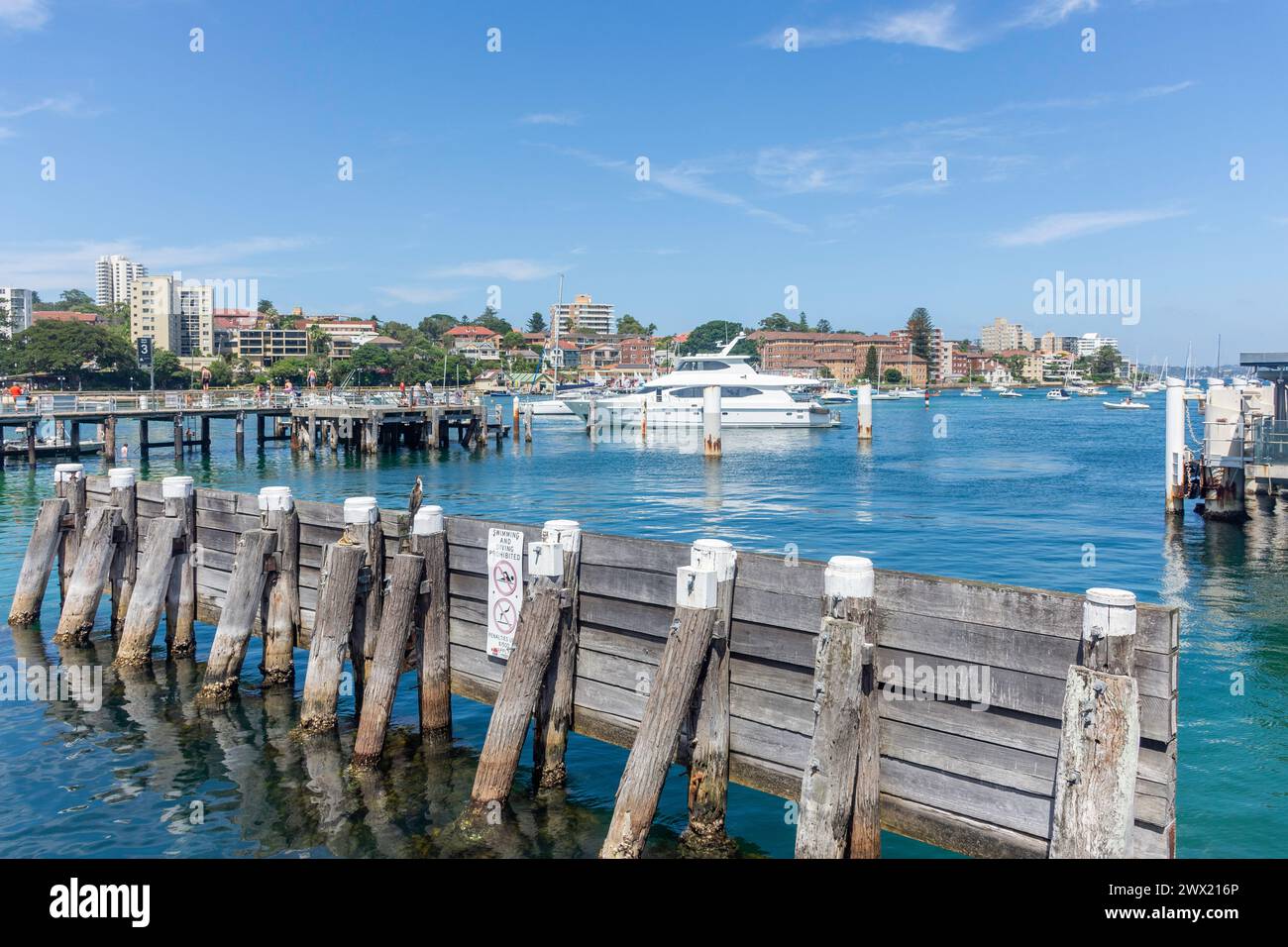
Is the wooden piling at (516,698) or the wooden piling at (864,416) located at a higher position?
the wooden piling at (864,416)

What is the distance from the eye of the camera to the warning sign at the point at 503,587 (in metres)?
9.07

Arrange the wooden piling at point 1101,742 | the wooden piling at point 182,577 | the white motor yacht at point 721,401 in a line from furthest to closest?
the white motor yacht at point 721,401 → the wooden piling at point 182,577 → the wooden piling at point 1101,742

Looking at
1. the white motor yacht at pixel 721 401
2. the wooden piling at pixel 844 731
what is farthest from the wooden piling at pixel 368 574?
the white motor yacht at pixel 721 401

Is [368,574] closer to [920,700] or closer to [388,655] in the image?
[388,655]

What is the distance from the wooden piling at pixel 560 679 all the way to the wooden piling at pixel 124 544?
7430 millimetres

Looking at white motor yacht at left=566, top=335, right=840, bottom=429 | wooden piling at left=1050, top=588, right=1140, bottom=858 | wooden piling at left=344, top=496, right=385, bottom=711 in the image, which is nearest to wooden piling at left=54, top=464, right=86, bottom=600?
wooden piling at left=344, top=496, right=385, bottom=711

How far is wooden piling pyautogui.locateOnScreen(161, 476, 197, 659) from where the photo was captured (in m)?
12.3

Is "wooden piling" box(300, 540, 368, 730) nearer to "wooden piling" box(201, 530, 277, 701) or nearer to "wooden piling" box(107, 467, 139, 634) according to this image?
"wooden piling" box(201, 530, 277, 701)

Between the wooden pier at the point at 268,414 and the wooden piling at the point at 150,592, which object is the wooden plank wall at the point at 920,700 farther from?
the wooden pier at the point at 268,414

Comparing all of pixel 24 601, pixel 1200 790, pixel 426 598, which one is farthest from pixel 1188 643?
pixel 24 601

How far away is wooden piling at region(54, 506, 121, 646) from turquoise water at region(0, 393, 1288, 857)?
1.11 ft

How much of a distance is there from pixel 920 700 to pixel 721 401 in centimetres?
6912

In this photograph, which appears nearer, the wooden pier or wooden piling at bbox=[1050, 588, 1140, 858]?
wooden piling at bbox=[1050, 588, 1140, 858]

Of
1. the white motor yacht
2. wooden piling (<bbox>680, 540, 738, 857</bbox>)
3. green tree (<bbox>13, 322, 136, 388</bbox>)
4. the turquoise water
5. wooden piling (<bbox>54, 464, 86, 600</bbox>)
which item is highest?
green tree (<bbox>13, 322, 136, 388</bbox>)
